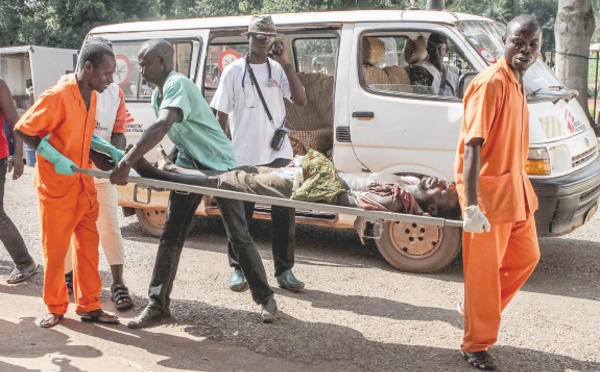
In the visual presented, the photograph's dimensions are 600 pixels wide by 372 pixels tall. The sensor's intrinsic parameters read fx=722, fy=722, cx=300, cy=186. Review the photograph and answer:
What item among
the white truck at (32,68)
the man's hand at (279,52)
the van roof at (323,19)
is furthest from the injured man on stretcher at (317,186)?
the white truck at (32,68)

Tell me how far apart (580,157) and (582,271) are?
94cm

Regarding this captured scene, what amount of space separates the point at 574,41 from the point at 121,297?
8.46 m

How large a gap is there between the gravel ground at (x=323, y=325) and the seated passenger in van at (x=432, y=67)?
5.06 feet

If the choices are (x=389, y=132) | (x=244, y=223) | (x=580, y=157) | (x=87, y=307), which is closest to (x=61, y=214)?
(x=87, y=307)

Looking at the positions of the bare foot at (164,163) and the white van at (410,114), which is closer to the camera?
the bare foot at (164,163)

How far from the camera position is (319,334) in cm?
448

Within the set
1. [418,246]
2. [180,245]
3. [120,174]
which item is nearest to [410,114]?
[418,246]

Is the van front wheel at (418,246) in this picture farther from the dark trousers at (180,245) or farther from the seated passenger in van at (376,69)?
the dark trousers at (180,245)

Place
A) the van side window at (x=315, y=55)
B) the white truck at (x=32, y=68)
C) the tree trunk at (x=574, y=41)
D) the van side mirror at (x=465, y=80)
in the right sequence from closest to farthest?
1. the van side mirror at (x=465, y=80)
2. the van side window at (x=315, y=55)
3. the tree trunk at (x=574, y=41)
4. the white truck at (x=32, y=68)

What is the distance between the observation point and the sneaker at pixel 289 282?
17.5 ft

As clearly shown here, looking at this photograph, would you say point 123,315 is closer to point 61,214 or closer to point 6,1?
point 61,214

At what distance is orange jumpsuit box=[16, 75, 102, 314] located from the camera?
432cm

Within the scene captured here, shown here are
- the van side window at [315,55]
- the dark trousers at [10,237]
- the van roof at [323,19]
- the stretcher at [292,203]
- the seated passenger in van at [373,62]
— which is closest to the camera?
the stretcher at [292,203]

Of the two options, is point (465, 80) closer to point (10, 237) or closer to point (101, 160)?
point (101, 160)
